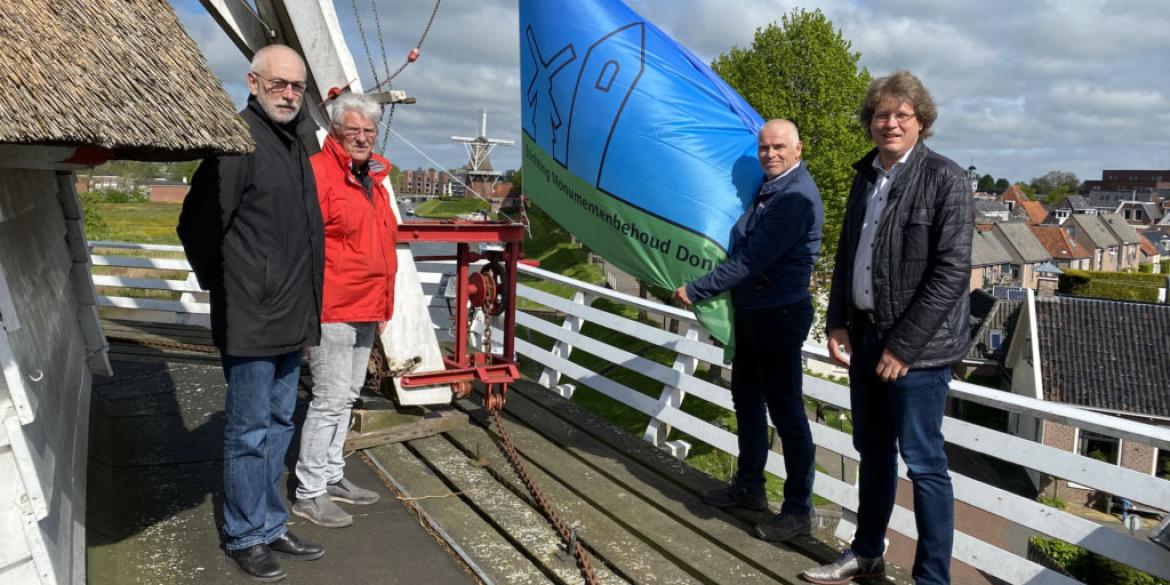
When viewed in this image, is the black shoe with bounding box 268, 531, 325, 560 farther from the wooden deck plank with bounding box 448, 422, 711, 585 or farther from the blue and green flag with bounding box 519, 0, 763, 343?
the blue and green flag with bounding box 519, 0, 763, 343

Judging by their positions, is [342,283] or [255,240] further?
[342,283]

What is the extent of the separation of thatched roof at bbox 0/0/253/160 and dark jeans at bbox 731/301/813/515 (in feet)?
7.10

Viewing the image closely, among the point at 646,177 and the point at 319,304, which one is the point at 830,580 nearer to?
the point at 646,177

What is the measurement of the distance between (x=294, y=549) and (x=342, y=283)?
1.09 meters

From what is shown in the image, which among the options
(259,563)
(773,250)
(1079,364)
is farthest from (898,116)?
(1079,364)

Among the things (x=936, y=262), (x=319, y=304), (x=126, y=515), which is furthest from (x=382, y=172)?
(x=936, y=262)

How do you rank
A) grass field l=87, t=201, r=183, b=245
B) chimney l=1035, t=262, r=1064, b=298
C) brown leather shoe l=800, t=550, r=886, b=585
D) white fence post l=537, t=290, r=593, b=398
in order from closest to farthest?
brown leather shoe l=800, t=550, r=886, b=585 → white fence post l=537, t=290, r=593, b=398 → grass field l=87, t=201, r=183, b=245 → chimney l=1035, t=262, r=1064, b=298

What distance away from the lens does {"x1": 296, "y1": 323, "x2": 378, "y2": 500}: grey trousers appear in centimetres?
370

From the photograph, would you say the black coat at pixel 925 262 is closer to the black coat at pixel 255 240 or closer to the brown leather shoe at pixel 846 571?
the brown leather shoe at pixel 846 571

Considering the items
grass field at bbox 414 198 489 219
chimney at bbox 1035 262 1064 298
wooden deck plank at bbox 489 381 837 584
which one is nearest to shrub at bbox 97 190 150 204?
grass field at bbox 414 198 489 219

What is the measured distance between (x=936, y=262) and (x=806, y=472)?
129 cm

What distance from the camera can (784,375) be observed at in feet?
12.3

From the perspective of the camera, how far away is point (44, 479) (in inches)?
102

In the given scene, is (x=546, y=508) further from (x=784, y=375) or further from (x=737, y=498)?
(x=784, y=375)
